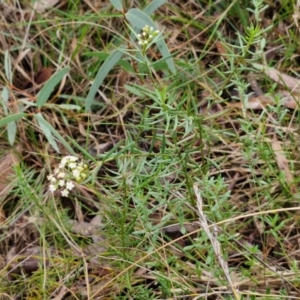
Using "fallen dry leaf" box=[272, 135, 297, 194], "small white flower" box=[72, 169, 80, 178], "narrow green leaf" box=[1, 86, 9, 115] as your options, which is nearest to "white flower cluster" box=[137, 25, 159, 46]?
"small white flower" box=[72, 169, 80, 178]

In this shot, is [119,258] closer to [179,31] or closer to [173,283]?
[173,283]

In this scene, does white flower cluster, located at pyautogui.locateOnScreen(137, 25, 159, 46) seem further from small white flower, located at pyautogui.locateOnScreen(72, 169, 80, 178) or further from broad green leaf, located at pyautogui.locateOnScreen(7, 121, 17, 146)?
broad green leaf, located at pyautogui.locateOnScreen(7, 121, 17, 146)

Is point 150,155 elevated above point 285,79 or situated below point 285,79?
above

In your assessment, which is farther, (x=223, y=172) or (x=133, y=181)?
(x=223, y=172)

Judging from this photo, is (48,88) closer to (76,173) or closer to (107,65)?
(107,65)

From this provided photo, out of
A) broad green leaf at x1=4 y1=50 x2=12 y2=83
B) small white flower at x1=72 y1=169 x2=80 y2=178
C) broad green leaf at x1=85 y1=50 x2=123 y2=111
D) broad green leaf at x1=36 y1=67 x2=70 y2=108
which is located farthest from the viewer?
broad green leaf at x1=4 y1=50 x2=12 y2=83

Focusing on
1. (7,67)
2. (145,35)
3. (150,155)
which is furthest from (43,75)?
(145,35)

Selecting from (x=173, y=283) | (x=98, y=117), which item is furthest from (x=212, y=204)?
(x=98, y=117)

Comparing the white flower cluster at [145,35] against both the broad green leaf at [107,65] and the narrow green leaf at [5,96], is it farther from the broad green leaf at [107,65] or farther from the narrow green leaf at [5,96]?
the narrow green leaf at [5,96]
